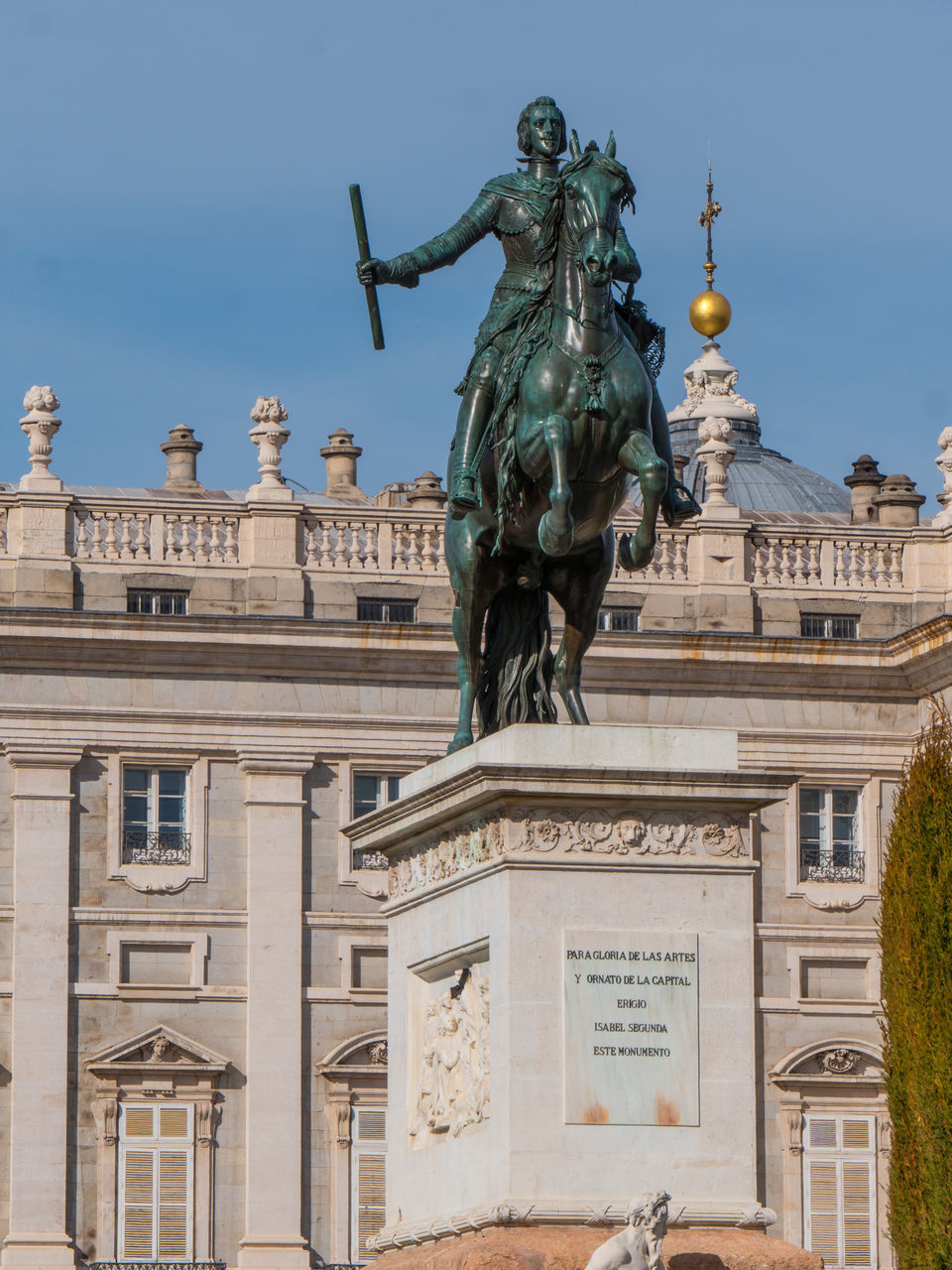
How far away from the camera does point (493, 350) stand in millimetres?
15734

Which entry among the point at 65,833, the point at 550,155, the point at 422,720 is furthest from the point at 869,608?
the point at 550,155

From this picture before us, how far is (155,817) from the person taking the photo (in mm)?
47469

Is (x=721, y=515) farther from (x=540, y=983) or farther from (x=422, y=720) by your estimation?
(x=540, y=983)

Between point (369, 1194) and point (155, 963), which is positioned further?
point (155, 963)

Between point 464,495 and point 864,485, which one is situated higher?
point 864,485

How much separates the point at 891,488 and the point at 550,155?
41169 millimetres

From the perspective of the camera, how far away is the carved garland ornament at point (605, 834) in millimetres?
14625

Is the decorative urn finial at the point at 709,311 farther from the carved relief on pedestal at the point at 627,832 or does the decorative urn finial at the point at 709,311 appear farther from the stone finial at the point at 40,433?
the carved relief on pedestal at the point at 627,832

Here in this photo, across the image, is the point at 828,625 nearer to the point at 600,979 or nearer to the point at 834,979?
the point at 834,979

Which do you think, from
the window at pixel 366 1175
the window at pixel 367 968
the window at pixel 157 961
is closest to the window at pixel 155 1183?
the window at pixel 157 961

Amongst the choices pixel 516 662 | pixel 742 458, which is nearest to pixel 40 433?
pixel 742 458

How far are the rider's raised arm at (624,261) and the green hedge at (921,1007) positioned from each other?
62.2 feet

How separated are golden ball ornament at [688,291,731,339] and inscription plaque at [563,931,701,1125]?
55611mm

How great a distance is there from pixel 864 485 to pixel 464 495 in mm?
45112
